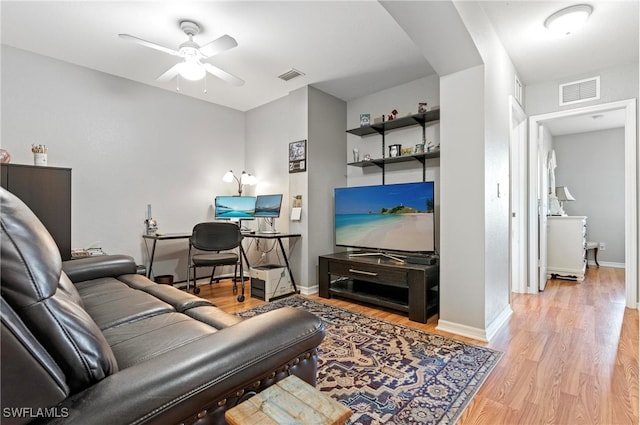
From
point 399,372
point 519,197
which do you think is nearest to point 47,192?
point 399,372

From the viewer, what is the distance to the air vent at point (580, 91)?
316 centimetres

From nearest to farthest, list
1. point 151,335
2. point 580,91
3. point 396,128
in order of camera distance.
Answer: point 151,335 < point 580,91 < point 396,128

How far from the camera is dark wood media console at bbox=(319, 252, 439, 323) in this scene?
274 centimetres

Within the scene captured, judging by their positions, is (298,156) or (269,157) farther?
(269,157)

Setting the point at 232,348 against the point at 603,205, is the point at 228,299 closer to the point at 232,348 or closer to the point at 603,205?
the point at 232,348

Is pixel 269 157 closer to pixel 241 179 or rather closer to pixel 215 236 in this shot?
pixel 241 179

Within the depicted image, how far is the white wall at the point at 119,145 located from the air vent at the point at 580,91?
4258mm

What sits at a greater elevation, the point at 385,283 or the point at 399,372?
the point at 385,283

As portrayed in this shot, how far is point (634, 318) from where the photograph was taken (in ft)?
8.98

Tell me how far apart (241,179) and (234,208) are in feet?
1.92

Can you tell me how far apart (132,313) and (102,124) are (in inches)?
111

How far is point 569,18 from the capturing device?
2248mm

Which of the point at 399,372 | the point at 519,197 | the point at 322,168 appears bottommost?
the point at 399,372

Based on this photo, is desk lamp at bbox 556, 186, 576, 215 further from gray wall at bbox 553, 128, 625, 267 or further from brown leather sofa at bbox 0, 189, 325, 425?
brown leather sofa at bbox 0, 189, 325, 425
